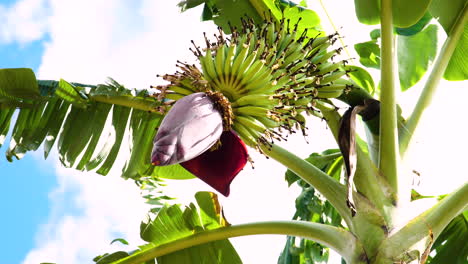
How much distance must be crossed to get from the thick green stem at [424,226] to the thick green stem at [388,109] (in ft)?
0.43

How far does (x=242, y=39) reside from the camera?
1263 millimetres

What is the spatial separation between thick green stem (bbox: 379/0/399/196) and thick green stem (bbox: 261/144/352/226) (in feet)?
0.50

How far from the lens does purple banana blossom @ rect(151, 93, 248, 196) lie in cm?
98

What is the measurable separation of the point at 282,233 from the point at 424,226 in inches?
17.0

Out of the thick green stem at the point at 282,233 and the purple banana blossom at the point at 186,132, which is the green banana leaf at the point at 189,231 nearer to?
the thick green stem at the point at 282,233

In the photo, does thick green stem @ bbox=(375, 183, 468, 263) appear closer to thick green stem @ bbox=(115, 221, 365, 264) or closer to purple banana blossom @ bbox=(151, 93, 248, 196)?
thick green stem @ bbox=(115, 221, 365, 264)

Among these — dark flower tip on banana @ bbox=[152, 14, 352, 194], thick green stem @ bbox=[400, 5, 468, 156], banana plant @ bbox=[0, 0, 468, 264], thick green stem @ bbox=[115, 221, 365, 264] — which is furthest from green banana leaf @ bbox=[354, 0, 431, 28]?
thick green stem @ bbox=[115, 221, 365, 264]

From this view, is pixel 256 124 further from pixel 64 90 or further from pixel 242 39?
pixel 64 90

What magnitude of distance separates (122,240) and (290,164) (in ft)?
2.52

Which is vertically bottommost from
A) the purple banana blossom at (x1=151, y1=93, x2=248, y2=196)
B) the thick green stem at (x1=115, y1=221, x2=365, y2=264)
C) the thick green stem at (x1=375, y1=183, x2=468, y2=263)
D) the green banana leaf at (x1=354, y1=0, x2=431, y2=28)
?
the thick green stem at (x1=375, y1=183, x2=468, y2=263)

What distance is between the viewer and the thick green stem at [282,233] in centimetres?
148

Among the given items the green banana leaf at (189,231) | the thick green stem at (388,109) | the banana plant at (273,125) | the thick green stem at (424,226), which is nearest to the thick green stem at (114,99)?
the banana plant at (273,125)

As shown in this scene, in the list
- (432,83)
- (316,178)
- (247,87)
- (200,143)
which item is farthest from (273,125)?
(432,83)

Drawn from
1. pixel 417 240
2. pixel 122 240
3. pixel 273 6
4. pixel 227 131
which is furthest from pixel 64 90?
pixel 417 240
